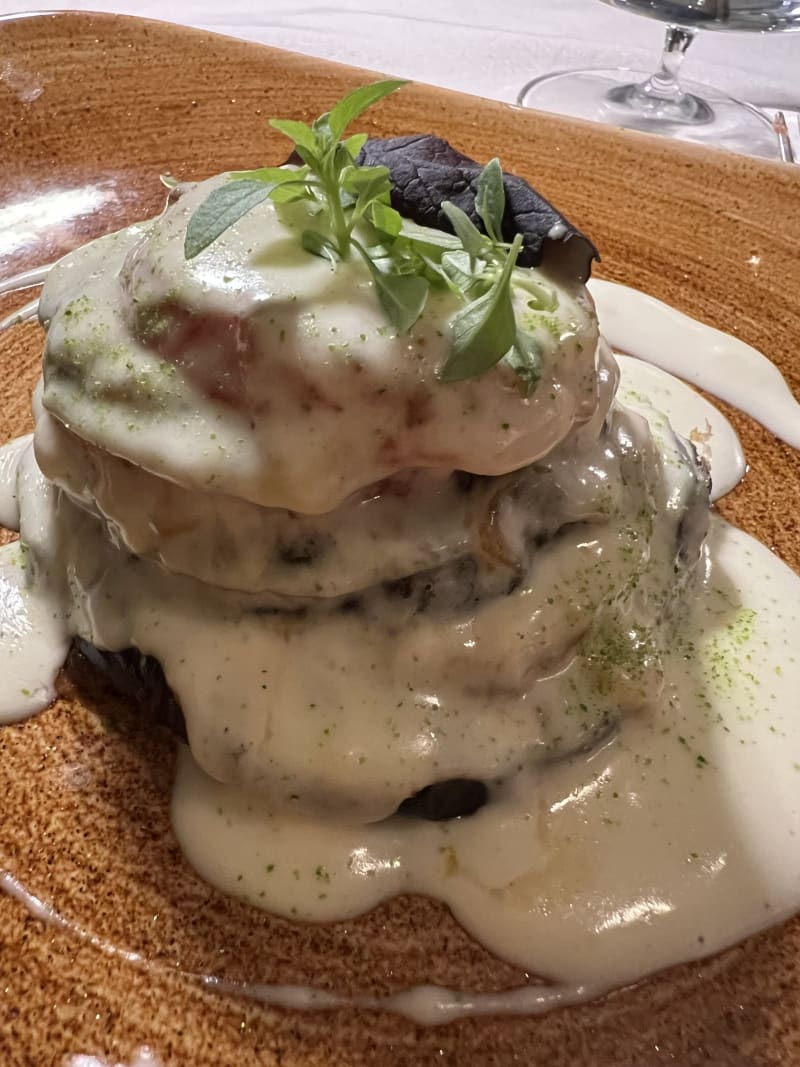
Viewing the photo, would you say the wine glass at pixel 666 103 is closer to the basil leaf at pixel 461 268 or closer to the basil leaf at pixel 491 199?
the basil leaf at pixel 491 199

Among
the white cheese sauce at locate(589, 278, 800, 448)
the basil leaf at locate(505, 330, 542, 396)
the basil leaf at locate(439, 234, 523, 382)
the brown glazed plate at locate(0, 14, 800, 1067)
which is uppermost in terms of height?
the basil leaf at locate(439, 234, 523, 382)

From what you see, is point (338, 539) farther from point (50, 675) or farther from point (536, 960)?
point (536, 960)

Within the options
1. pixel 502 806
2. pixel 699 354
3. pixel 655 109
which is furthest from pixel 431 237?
pixel 655 109

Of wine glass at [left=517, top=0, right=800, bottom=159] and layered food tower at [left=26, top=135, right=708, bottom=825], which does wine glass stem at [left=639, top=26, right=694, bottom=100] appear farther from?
layered food tower at [left=26, top=135, right=708, bottom=825]

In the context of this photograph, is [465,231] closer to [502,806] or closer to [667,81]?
[502,806]

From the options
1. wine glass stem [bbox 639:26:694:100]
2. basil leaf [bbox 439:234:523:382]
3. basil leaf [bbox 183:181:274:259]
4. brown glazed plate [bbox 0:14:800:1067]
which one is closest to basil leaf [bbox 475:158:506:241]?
basil leaf [bbox 439:234:523:382]

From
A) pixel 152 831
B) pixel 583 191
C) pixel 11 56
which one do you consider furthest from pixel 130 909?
pixel 11 56

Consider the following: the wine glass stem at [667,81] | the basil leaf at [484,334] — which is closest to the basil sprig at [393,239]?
the basil leaf at [484,334]

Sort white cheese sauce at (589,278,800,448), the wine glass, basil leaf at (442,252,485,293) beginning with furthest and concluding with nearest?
1. the wine glass
2. white cheese sauce at (589,278,800,448)
3. basil leaf at (442,252,485,293)
